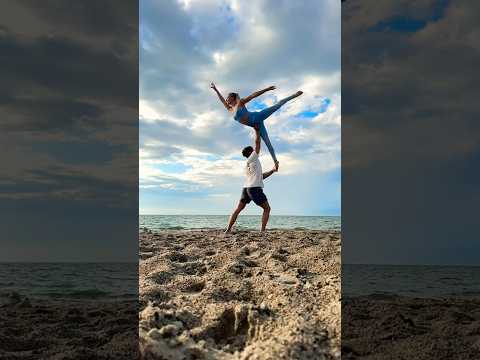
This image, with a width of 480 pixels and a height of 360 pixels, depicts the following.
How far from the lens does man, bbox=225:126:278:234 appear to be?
555 cm

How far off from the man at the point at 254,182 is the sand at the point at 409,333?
2.34 metres

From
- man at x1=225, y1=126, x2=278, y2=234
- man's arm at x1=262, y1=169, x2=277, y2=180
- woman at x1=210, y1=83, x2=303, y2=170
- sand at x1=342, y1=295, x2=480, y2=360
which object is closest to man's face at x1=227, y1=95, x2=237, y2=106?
woman at x1=210, y1=83, x2=303, y2=170

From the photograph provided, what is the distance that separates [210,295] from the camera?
9.63 feet

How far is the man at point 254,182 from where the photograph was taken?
555 cm

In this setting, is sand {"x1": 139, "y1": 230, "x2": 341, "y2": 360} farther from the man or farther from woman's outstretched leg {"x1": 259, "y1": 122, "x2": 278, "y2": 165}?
woman's outstretched leg {"x1": 259, "y1": 122, "x2": 278, "y2": 165}

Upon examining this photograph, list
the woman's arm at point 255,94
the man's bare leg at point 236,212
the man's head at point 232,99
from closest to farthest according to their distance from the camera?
the woman's arm at point 255,94
the man's head at point 232,99
the man's bare leg at point 236,212

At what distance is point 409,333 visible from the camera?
278 cm

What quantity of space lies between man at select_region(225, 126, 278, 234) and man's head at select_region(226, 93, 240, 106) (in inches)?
18.2

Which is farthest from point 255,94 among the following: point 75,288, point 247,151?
point 75,288

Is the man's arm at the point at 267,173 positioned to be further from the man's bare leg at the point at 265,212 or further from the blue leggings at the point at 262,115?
the blue leggings at the point at 262,115

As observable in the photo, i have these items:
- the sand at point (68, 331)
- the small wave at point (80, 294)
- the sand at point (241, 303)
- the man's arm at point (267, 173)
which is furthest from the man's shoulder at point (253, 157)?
the small wave at point (80, 294)

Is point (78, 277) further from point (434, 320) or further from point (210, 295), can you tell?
point (434, 320)

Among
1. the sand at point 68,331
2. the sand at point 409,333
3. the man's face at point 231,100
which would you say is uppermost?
the man's face at point 231,100

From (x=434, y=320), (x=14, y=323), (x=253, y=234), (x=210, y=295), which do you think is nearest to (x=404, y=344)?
(x=434, y=320)
